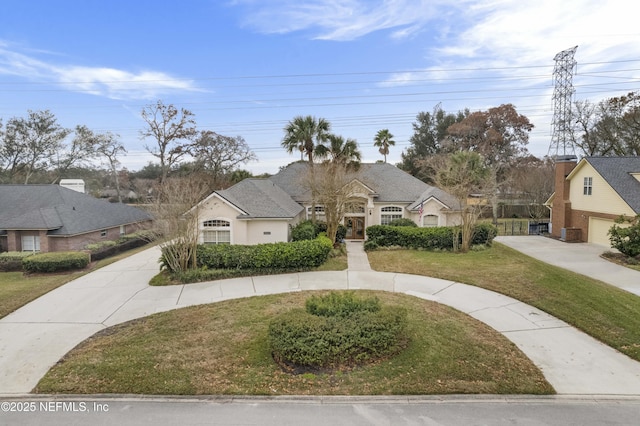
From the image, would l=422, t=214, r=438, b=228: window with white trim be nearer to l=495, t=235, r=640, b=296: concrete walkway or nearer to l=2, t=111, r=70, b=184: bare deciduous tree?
l=495, t=235, r=640, b=296: concrete walkway

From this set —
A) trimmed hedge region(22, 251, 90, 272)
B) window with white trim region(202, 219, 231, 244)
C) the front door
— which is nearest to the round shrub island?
window with white trim region(202, 219, 231, 244)

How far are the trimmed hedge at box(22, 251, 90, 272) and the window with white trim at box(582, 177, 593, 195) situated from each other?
95.9ft

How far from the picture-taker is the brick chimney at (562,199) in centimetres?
2355

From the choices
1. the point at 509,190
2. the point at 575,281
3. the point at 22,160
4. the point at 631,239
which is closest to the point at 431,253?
the point at 575,281

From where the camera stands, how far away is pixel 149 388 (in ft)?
20.1

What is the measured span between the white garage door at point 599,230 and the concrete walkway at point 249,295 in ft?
46.1

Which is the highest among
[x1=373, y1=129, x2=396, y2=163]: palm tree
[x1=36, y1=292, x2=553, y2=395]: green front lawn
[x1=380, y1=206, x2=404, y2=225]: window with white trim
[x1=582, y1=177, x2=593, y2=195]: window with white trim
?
[x1=373, y1=129, x2=396, y2=163]: palm tree

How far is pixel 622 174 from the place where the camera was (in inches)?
819

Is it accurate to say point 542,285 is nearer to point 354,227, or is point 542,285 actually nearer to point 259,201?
point 354,227

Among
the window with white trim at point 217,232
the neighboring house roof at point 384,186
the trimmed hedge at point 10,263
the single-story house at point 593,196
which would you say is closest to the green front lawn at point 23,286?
the trimmed hedge at point 10,263

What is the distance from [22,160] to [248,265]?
3942 cm

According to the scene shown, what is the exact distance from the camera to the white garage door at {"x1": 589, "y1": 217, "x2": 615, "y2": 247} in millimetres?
20222

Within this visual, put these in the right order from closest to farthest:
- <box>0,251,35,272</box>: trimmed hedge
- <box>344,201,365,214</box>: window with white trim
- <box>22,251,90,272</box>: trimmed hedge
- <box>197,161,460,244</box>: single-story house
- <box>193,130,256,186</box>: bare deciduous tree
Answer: <box>22,251,90,272</box>: trimmed hedge → <box>0,251,35,272</box>: trimmed hedge → <box>197,161,460,244</box>: single-story house → <box>344,201,365,214</box>: window with white trim → <box>193,130,256,186</box>: bare deciduous tree

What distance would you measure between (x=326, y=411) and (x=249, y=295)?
21.9 ft
